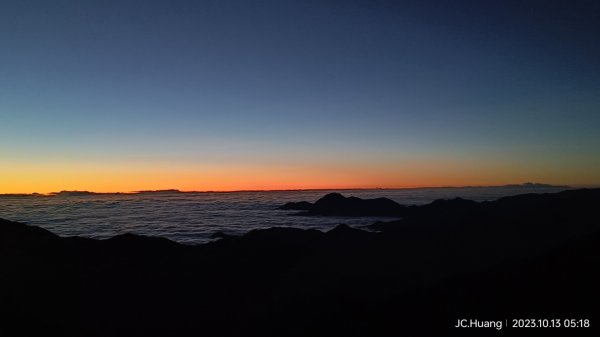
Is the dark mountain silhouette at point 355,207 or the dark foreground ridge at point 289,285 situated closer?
the dark foreground ridge at point 289,285

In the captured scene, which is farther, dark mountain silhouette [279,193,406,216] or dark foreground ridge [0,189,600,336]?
dark mountain silhouette [279,193,406,216]

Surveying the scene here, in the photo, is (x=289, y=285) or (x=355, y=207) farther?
(x=355, y=207)

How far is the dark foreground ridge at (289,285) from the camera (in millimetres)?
15281

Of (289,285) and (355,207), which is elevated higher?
(355,207)

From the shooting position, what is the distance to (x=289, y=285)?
2375 centimetres

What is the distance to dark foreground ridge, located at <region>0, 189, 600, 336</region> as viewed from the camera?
1528 cm

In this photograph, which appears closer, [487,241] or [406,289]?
[406,289]

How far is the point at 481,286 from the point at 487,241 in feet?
62.6

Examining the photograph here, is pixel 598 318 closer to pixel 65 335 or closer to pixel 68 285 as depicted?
pixel 65 335

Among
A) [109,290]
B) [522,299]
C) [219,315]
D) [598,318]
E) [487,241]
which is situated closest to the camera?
[598,318]

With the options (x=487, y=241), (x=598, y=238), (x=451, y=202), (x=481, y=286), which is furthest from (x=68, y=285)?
(x=451, y=202)

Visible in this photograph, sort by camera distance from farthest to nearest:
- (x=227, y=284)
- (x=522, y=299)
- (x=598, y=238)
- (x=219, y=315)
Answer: (x=227, y=284), (x=219, y=315), (x=598, y=238), (x=522, y=299)

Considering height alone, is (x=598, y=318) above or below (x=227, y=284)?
above

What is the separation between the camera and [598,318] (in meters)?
12.1
